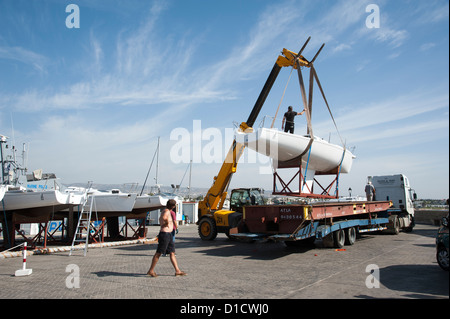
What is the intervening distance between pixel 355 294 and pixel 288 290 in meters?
1.05

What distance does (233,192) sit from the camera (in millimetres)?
13578

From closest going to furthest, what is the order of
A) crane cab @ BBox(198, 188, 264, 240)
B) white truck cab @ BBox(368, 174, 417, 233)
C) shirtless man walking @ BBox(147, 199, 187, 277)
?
shirtless man walking @ BBox(147, 199, 187, 277) → crane cab @ BBox(198, 188, 264, 240) → white truck cab @ BBox(368, 174, 417, 233)

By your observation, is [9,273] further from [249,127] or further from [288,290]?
[249,127]

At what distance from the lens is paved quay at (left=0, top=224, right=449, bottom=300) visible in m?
5.40

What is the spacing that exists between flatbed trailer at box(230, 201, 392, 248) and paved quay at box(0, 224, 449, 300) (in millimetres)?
577

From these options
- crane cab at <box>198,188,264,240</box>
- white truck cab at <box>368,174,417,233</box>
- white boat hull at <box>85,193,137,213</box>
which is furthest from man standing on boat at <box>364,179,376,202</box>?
white boat hull at <box>85,193,137,213</box>

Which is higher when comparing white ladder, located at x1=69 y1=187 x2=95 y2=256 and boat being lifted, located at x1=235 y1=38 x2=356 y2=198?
boat being lifted, located at x1=235 y1=38 x2=356 y2=198

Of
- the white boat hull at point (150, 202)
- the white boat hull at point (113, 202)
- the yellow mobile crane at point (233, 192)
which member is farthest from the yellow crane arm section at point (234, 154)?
the white boat hull at point (113, 202)

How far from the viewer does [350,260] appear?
329 inches

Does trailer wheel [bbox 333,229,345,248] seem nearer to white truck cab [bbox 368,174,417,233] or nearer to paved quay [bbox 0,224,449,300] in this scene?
paved quay [bbox 0,224,449,300]

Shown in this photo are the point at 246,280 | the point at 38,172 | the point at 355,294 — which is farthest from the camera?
the point at 38,172

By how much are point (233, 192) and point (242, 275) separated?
6768mm

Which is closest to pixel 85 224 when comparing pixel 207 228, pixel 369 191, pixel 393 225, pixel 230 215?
pixel 207 228
